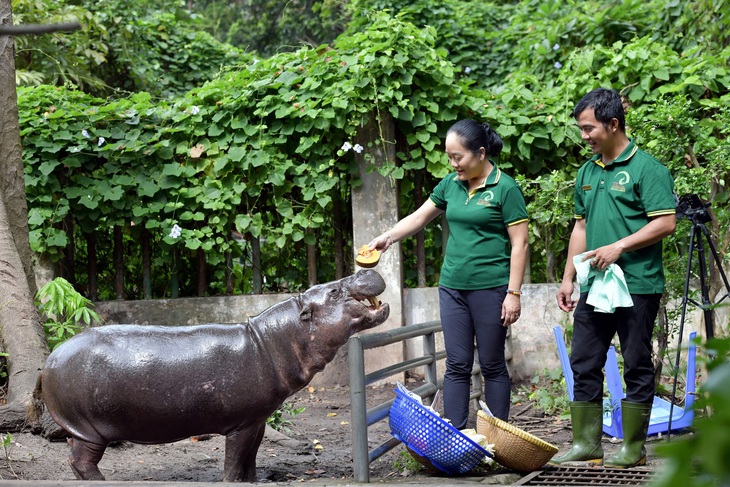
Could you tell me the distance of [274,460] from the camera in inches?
183

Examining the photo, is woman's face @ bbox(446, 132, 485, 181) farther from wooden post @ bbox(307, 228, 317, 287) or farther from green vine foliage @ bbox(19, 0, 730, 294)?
wooden post @ bbox(307, 228, 317, 287)

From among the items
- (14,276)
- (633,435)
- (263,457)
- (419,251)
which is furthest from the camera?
(419,251)

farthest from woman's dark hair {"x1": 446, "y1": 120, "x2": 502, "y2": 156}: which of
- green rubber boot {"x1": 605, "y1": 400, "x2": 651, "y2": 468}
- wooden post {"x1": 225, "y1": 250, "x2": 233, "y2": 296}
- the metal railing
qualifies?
wooden post {"x1": 225, "y1": 250, "x2": 233, "y2": 296}

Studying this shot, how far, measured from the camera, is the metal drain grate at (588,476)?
3600mm

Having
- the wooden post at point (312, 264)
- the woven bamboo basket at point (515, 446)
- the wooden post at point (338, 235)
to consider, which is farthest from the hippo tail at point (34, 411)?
the wooden post at point (338, 235)

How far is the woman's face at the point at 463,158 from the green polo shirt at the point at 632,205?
1.85 ft

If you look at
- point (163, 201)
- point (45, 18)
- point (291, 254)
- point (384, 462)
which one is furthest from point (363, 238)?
point (45, 18)

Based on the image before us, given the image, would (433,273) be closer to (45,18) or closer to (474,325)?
(474,325)

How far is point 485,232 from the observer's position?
13.7ft

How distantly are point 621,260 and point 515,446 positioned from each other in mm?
994

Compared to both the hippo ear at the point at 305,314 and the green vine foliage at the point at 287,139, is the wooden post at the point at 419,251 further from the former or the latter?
the hippo ear at the point at 305,314

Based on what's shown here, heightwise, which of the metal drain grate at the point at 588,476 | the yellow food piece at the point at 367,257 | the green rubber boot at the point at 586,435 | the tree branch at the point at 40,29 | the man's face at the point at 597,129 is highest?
the man's face at the point at 597,129

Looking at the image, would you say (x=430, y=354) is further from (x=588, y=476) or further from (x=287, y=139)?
(x=287, y=139)

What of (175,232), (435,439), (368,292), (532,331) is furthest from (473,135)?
(175,232)
